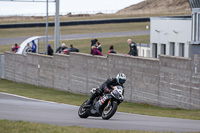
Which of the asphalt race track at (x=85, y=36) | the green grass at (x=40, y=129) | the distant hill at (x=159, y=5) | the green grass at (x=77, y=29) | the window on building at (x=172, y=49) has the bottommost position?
the green grass at (x=40, y=129)

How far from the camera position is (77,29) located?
65312 millimetres

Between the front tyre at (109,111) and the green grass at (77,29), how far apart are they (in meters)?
45.7

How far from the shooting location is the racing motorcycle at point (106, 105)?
505 inches

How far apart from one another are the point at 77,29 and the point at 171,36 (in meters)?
28.9

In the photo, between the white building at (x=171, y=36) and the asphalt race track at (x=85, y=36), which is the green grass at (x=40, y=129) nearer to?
the white building at (x=171, y=36)

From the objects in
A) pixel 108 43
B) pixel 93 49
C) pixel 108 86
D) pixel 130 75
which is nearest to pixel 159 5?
pixel 108 43

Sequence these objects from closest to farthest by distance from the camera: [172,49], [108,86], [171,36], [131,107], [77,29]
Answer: [108,86], [131,107], [171,36], [172,49], [77,29]

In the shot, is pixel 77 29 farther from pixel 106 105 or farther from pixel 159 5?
pixel 159 5

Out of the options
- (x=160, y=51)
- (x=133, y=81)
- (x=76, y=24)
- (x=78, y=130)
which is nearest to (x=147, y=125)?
(x=78, y=130)

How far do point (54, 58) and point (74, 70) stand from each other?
8.64ft

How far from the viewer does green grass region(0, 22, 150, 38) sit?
5919 centimetres

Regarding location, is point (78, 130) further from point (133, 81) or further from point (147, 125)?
point (133, 81)

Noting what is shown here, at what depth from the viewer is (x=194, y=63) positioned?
18844 mm

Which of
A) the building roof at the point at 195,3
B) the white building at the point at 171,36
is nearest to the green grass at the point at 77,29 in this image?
the white building at the point at 171,36
